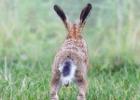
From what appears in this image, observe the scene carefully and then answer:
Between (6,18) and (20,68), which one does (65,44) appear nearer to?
(20,68)

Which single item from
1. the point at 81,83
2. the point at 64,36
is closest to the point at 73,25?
the point at 81,83

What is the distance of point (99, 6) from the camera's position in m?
8.83

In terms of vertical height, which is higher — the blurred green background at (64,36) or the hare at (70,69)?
the blurred green background at (64,36)

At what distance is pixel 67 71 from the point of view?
512 centimetres

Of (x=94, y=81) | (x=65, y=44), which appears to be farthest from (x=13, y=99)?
(x=94, y=81)

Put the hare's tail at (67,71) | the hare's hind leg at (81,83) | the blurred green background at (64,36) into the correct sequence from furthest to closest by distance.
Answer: the blurred green background at (64,36) → the hare's hind leg at (81,83) → the hare's tail at (67,71)

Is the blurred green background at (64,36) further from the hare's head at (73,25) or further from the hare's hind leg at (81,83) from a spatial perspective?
the hare's hind leg at (81,83)

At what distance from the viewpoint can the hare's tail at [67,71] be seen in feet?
16.8

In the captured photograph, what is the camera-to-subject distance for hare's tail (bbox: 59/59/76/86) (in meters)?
5.12

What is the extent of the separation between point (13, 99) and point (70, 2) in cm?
330

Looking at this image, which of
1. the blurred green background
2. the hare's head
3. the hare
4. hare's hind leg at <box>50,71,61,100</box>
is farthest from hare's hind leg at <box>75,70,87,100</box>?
the blurred green background

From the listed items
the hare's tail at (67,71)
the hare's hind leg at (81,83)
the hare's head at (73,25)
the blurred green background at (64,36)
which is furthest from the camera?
the blurred green background at (64,36)

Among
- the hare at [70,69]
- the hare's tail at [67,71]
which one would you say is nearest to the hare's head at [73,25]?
the hare at [70,69]

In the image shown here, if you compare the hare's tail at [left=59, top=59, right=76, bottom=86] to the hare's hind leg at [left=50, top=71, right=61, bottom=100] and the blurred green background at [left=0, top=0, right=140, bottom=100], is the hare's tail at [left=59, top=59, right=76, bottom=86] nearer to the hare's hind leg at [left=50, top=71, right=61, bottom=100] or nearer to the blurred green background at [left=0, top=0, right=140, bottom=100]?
the hare's hind leg at [left=50, top=71, right=61, bottom=100]
